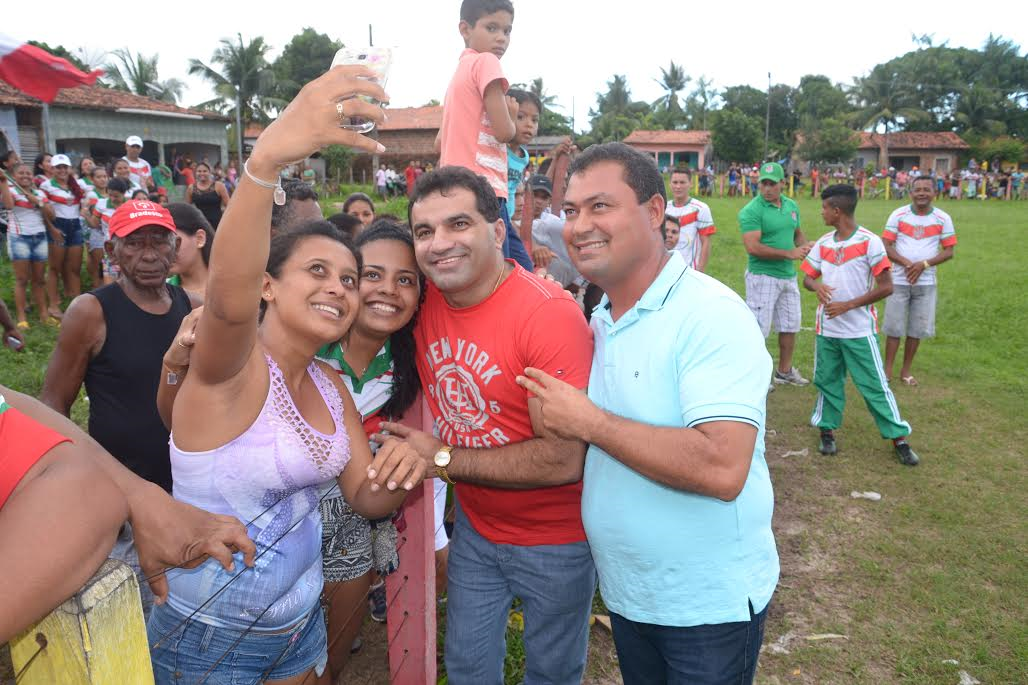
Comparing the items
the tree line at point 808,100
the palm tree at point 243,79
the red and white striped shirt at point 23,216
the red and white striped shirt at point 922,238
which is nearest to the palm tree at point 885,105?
the tree line at point 808,100

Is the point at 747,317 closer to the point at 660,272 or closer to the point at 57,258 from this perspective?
the point at 660,272

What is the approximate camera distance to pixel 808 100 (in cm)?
5469

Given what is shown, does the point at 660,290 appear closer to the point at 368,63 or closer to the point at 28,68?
the point at 368,63

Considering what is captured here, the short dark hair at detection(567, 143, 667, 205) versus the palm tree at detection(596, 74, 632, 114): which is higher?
the palm tree at detection(596, 74, 632, 114)

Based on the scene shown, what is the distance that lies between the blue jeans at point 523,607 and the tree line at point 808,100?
147ft

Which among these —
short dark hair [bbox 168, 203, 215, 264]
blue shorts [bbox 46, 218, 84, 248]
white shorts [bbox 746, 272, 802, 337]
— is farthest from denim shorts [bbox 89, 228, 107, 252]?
white shorts [bbox 746, 272, 802, 337]

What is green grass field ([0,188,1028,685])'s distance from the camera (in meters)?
3.72

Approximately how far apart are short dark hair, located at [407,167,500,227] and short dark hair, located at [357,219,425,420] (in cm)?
18

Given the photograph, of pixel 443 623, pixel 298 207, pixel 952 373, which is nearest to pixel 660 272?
pixel 443 623

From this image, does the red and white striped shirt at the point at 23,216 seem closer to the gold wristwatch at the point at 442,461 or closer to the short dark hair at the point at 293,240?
the short dark hair at the point at 293,240

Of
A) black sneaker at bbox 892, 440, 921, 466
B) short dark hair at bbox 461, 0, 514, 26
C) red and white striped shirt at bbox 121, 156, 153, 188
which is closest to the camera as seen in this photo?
short dark hair at bbox 461, 0, 514, 26

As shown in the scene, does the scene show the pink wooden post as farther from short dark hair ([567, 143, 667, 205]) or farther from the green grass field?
short dark hair ([567, 143, 667, 205])

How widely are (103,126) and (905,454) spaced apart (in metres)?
29.1

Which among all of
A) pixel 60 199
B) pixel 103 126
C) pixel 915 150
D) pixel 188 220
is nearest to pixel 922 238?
pixel 188 220
